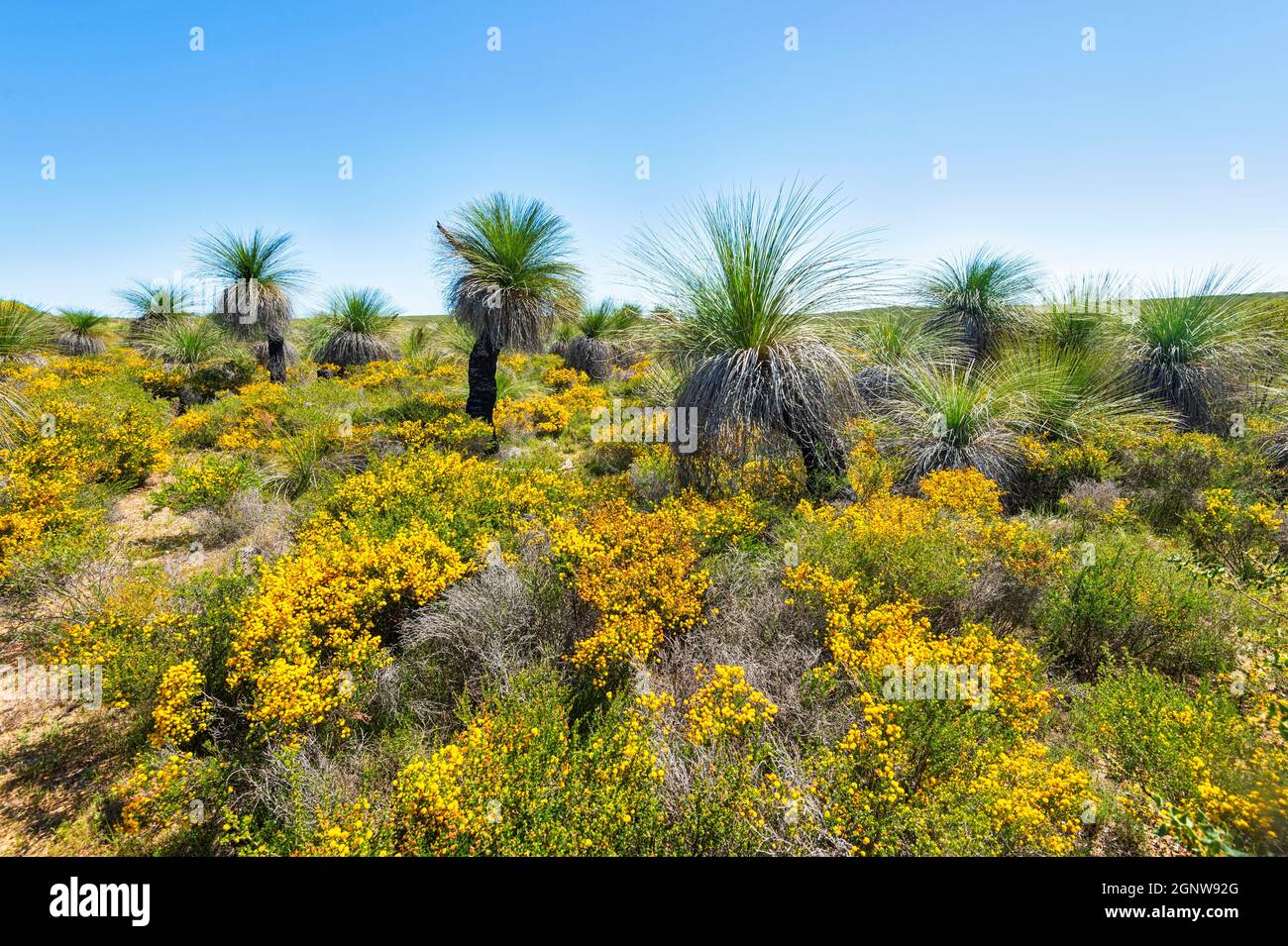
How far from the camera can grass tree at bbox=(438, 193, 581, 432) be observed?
1011 cm

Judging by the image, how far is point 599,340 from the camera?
18.8m

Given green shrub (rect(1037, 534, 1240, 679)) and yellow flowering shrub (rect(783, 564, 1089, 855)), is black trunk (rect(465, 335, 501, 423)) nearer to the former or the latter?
yellow flowering shrub (rect(783, 564, 1089, 855))

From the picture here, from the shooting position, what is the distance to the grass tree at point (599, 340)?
18303 mm

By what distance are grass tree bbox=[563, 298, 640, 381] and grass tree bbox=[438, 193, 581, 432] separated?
24.1ft

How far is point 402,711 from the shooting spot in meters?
3.56

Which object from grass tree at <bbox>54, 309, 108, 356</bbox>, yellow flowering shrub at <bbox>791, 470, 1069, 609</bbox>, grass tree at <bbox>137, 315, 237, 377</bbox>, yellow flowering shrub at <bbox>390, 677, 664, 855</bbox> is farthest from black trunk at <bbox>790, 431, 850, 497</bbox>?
grass tree at <bbox>54, 309, 108, 356</bbox>

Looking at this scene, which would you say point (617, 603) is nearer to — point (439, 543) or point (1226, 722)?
point (439, 543)

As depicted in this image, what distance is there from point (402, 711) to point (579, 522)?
2701mm

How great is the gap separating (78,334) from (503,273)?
849 inches

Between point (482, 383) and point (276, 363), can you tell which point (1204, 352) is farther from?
point (276, 363)

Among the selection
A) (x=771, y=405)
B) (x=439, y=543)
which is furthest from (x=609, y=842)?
(x=771, y=405)

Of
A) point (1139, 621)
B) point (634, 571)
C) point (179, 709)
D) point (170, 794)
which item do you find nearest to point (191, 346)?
point (179, 709)

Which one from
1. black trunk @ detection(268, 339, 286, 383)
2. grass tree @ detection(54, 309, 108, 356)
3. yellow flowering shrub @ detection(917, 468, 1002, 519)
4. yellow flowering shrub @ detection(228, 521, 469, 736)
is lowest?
yellow flowering shrub @ detection(228, 521, 469, 736)

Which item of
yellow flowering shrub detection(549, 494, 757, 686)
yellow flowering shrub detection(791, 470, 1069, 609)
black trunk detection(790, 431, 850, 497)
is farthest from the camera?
black trunk detection(790, 431, 850, 497)
